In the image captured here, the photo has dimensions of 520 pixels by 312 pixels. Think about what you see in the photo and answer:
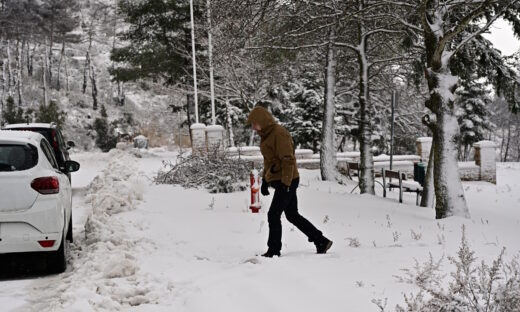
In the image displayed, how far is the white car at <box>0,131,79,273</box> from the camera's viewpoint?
5.41 metres

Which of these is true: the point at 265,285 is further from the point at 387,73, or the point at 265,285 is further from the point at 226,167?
the point at 387,73

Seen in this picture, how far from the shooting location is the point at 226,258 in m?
6.18

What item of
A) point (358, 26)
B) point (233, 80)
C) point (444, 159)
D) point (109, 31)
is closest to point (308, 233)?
point (444, 159)

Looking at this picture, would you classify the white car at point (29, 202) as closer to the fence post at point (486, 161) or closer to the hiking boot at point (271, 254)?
the hiking boot at point (271, 254)

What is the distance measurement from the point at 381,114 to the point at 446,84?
26.8 metres

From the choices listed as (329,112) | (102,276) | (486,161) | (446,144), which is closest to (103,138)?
(329,112)

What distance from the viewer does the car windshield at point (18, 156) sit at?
18.4 feet

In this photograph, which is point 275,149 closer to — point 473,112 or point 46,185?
point 46,185

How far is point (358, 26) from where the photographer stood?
14.9m

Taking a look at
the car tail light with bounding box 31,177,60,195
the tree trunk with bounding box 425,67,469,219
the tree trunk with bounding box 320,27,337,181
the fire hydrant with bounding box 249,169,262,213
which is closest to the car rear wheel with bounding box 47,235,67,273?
the car tail light with bounding box 31,177,60,195

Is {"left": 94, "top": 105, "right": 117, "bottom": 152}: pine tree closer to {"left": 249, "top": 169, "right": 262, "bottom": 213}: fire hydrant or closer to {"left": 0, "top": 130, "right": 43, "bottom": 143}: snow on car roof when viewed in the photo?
{"left": 249, "top": 169, "right": 262, "bottom": 213}: fire hydrant

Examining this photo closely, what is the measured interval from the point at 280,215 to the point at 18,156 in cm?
308

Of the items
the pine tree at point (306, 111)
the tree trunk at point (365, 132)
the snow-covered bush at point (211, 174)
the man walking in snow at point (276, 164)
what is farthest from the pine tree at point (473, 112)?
the man walking in snow at point (276, 164)

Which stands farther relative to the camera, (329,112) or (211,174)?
(329,112)
